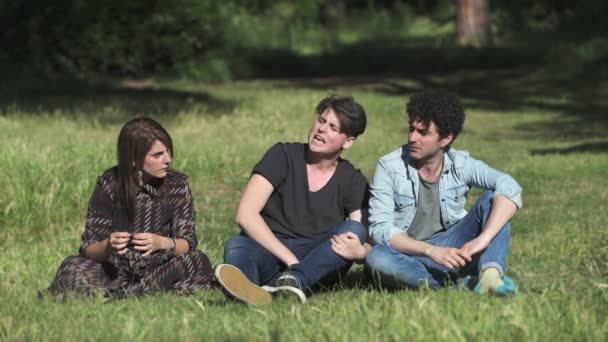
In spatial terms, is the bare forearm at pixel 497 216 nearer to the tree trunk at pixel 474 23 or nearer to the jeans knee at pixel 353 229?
the jeans knee at pixel 353 229

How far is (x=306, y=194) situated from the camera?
257 inches

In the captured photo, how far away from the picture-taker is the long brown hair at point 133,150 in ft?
20.4

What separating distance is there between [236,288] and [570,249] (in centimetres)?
277

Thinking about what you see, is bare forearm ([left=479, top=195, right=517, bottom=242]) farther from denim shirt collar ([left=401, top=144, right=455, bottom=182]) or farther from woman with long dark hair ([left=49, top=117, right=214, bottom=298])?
Answer: woman with long dark hair ([left=49, top=117, right=214, bottom=298])

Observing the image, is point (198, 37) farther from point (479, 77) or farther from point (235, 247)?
point (235, 247)

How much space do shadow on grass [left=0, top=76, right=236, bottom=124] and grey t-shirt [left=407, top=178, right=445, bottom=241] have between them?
8733 millimetres

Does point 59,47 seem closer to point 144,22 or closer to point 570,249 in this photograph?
point 144,22

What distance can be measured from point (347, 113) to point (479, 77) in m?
17.7

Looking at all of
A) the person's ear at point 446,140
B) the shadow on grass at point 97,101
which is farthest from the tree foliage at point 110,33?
the person's ear at point 446,140

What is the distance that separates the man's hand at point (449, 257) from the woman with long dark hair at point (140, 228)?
135 centimetres

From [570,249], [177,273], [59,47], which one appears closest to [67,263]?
[177,273]

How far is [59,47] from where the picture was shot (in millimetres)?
22250

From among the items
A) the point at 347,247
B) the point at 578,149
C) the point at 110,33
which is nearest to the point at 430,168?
the point at 347,247

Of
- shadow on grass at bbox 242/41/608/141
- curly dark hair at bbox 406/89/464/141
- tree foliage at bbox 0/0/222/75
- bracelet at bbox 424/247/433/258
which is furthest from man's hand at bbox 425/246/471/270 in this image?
tree foliage at bbox 0/0/222/75
